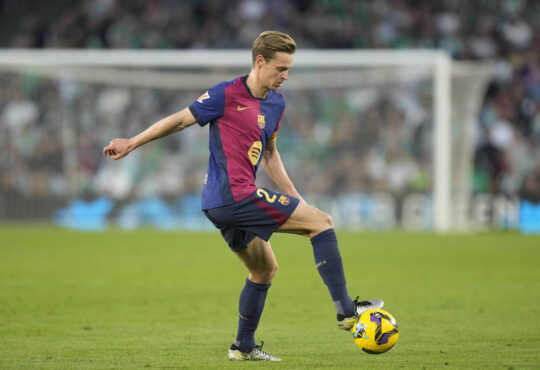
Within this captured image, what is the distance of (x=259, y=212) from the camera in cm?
559

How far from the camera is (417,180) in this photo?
19.7 m

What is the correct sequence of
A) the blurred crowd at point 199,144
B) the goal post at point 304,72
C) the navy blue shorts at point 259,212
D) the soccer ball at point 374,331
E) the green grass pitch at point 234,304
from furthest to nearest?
the blurred crowd at point 199,144, the goal post at point 304,72, the green grass pitch at point 234,304, the soccer ball at point 374,331, the navy blue shorts at point 259,212

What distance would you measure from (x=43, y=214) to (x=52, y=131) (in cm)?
191

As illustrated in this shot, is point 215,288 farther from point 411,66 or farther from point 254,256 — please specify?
point 411,66

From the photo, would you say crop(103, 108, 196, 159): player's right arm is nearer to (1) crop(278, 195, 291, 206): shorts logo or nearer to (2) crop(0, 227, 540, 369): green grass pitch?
(1) crop(278, 195, 291, 206): shorts logo

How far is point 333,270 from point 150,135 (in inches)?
55.4

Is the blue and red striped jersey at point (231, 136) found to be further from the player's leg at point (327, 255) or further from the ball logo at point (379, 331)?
the ball logo at point (379, 331)

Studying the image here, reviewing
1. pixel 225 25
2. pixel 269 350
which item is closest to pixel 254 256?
pixel 269 350

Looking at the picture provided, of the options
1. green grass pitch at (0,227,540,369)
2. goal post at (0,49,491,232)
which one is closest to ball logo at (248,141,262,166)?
green grass pitch at (0,227,540,369)

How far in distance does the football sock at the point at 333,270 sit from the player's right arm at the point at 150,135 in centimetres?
111

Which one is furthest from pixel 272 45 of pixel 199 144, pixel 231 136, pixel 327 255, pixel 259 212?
pixel 199 144

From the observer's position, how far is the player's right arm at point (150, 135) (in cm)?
545

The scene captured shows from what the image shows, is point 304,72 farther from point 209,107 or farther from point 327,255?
point 327,255

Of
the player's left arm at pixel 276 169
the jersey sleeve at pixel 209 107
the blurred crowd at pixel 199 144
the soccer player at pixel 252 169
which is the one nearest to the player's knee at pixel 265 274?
the soccer player at pixel 252 169
